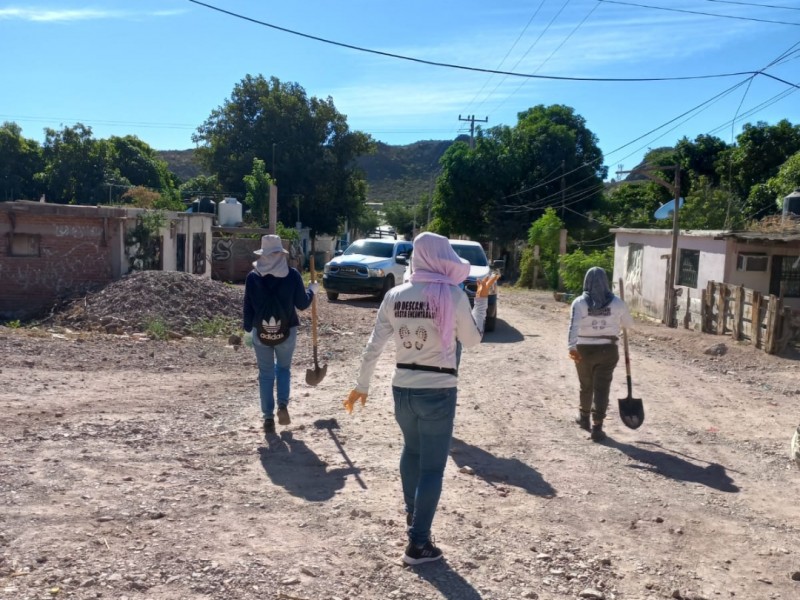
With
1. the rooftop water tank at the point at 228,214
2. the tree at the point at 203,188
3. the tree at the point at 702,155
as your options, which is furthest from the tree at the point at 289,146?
the tree at the point at 702,155

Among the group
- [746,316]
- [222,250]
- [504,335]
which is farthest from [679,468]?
[222,250]

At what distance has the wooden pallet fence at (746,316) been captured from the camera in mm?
15141

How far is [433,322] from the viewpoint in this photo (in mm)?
4621

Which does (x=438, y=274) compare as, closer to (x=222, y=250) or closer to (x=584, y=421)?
(x=584, y=421)

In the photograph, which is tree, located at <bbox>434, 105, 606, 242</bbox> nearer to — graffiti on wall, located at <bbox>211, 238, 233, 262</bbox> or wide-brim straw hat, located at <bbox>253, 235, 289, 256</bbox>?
graffiti on wall, located at <bbox>211, 238, 233, 262</bbox>

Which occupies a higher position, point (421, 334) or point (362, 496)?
point (421, 334)

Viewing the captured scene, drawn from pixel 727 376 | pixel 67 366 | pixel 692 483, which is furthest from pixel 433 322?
pixel 727 376

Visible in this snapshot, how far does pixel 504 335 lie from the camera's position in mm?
17156

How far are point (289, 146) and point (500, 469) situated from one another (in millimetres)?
46619

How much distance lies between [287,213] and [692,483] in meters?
47.0

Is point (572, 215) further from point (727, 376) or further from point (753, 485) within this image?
point (753, 485)

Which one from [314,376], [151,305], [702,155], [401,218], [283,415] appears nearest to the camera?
[283,415]

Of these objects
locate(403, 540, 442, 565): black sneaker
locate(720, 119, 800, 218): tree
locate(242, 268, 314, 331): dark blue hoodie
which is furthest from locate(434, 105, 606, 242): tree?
locate(403, 540, 442, 565): black sneaker

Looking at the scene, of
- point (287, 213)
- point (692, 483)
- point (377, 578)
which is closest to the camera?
point (377, 578)
